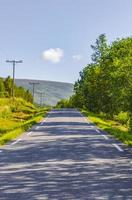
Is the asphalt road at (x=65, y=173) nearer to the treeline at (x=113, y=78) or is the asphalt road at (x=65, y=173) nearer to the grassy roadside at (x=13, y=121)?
the grassy roadside at (x=13, y=121)

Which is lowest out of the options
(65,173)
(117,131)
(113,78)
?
(65,173)

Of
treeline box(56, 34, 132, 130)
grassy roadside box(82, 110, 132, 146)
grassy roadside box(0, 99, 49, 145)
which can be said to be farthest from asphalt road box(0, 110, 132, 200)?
treeline box(56, 34, 132, 130)

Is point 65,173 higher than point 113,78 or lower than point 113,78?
lower

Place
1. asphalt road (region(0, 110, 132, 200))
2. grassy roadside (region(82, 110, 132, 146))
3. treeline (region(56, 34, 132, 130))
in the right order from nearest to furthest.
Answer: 1. asphalt road (region(0, 110, 132, 200))
2. grassy roadside (region(82, 110, 132, 146))
3. treeline (region(56, 34, 132, 130))

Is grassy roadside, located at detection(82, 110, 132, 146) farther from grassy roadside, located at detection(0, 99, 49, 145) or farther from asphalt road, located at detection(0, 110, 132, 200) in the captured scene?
grassy roadside, located at detection(0, 99, 49, 145)

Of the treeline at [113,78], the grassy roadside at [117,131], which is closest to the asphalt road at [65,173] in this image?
the grassy roadside at [117,131]

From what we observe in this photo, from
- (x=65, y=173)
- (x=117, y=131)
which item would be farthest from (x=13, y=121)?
(x=65, y=173)

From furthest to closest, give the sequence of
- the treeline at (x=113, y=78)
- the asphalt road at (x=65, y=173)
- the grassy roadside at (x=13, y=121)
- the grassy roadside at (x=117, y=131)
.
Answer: the treeline at (x=113, y=78), the grassy roadside at (x=13, y=121), the grassy roadside at (x=117, y=131), the asphalt road at (x=65, y=173)

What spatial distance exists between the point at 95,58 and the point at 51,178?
7288cm

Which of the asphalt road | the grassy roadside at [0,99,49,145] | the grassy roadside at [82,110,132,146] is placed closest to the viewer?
the asphalt road

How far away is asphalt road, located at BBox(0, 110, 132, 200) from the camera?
8.73m

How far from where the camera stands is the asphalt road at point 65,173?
8.73 metres

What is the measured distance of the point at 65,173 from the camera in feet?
36.4

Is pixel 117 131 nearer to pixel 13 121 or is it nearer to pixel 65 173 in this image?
pixel 65 173
